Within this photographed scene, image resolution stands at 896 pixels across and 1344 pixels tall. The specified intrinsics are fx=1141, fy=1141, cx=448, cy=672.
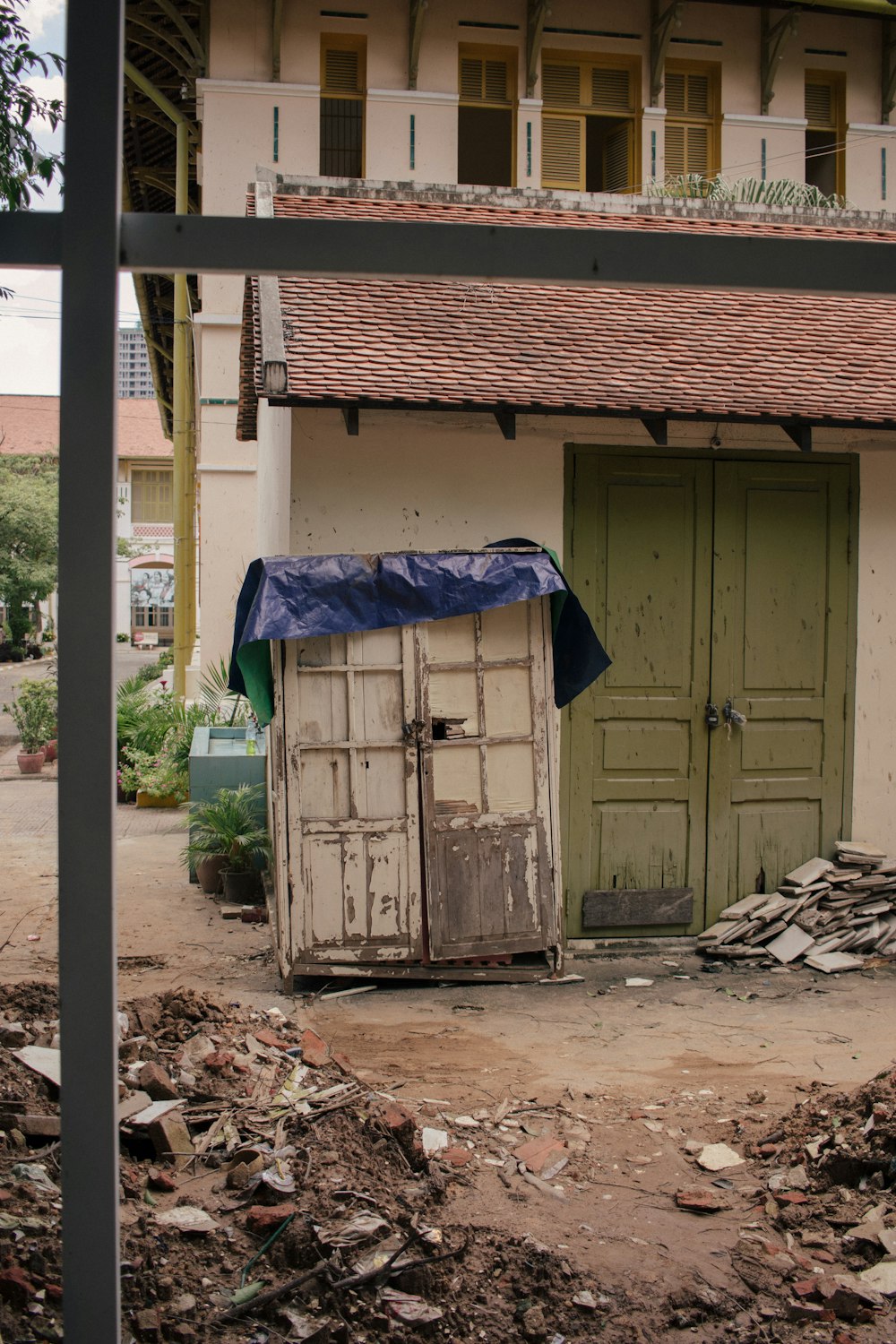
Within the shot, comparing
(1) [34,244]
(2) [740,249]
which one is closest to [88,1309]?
(1) [34,244]

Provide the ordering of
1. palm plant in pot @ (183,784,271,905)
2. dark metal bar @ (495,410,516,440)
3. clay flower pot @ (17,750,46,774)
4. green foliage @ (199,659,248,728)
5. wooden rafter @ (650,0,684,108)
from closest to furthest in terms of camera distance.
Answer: dark metal bar @ (495,410,516,440), palm plant in pot @ (183,784,271,905), green foliage @ (199,659,248,728), clay flower pot @ (17,750,46,774), wooden rafter @ (650,0,684,108)

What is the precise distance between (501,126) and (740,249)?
16.4 meters

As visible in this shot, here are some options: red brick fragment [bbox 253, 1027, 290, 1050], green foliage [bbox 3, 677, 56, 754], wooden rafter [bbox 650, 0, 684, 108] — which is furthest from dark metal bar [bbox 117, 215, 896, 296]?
wooden rafter [bbox 650, 0, 684, 108]

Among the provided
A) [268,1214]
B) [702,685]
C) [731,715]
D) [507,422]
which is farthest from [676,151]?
[268,1214]

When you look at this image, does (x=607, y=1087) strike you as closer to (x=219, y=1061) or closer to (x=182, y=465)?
(x=219, y=1061)

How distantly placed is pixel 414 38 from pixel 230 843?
39.8 ft

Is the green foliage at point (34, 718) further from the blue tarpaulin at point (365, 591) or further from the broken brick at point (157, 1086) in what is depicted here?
the broken brick at point (157, 1086)

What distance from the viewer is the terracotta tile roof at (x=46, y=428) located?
51812 millimetres

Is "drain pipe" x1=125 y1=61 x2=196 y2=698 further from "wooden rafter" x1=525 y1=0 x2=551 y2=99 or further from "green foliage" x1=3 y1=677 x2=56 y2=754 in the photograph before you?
"wooden rafter" x1=525 y1=0 x2=551 y2=99

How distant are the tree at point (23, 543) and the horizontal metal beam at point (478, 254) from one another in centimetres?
3285

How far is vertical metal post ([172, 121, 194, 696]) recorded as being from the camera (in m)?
17.6

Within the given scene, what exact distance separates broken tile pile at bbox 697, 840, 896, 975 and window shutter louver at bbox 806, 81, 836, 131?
529 inches

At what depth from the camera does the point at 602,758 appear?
779cm

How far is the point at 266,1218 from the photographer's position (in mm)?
3668
